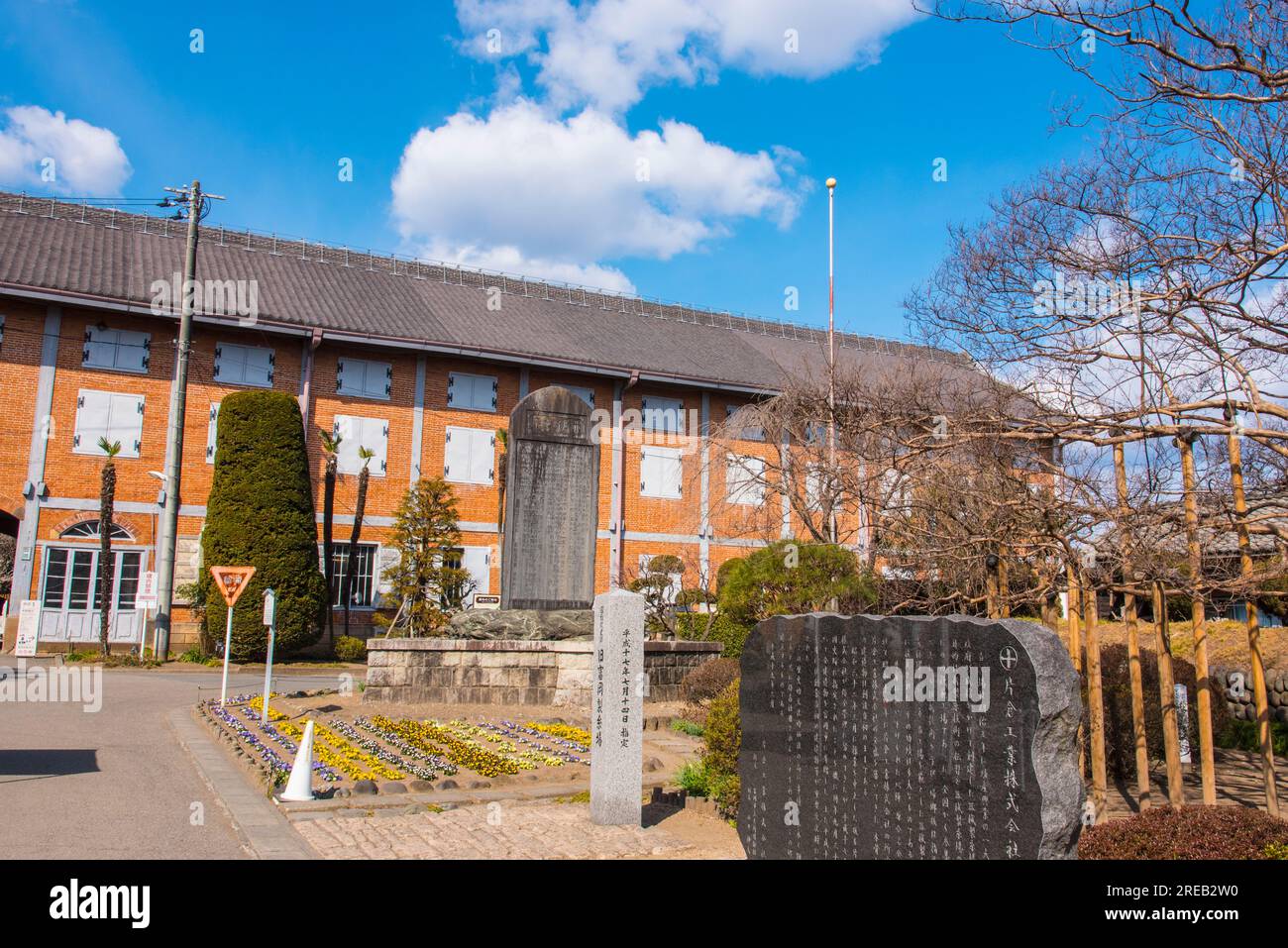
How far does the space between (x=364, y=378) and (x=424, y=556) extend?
564cm

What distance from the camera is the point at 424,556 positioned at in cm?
2341

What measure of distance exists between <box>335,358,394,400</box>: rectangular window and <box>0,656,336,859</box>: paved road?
12.6m

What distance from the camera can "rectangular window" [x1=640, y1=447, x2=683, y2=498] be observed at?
94.4ft

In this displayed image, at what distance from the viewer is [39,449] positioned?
72.9ft

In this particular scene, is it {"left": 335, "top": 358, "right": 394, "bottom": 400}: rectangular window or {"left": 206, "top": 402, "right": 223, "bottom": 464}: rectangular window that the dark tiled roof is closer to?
{"left": 335, "top": 358, "right": 394, "bottom": 400}: rectangular window

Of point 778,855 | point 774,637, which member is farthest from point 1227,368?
point 778,855

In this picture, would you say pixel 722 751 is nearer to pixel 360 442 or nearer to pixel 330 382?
pixel 360 442

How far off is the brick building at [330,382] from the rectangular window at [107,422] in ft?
0.11

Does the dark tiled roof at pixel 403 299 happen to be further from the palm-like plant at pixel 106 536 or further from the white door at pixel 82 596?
the white door at pixel 82 596

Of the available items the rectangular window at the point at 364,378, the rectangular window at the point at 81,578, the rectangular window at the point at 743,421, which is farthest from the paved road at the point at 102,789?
the rectangular window at the point at 364,378

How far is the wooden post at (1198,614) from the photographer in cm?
637

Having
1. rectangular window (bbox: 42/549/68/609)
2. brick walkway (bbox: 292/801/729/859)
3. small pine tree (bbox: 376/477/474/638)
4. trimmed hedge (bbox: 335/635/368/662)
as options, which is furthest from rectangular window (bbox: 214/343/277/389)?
brick walkway (bbox: 292/801/729/859)

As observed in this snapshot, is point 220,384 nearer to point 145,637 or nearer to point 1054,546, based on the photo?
point 145,637

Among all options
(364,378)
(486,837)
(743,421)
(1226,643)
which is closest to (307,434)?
(364,378)
